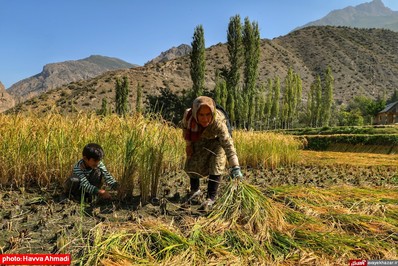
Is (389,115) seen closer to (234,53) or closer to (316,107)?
(316,107)

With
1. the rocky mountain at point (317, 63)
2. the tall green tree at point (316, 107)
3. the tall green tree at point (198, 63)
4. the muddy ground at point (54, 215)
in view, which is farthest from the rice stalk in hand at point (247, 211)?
the rocky mountain at point (317, 63)

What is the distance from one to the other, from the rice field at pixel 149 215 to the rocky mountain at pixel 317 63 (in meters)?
39.8

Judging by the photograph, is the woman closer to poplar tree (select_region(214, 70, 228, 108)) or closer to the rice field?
the rice field

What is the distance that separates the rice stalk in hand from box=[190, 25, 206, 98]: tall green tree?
21818mm

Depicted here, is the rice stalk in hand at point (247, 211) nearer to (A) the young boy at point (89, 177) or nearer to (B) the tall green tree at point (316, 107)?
(A) the young boy at point (89, 177)

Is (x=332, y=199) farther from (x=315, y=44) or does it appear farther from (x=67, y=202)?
(x=315, y=44)

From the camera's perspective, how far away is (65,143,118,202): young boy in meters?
2.96

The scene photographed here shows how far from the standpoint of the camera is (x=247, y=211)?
2.56 meters

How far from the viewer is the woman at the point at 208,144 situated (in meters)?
3.08

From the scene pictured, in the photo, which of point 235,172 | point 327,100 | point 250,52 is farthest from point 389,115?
point 235,172

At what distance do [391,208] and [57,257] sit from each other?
293 cm

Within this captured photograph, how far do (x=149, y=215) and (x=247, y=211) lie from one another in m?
0.82

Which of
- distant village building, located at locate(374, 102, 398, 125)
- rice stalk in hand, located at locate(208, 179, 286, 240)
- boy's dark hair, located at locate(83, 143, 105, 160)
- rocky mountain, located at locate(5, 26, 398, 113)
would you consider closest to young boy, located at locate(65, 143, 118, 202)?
boy's dark hair, located at locate(83, 143, 105, 160)

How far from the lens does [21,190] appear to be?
3170 millimetres
